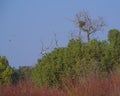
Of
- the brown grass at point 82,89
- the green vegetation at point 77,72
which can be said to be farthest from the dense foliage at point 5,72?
the brown grass at point 82,89

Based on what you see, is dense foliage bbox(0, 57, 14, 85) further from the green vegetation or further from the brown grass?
the brown grass

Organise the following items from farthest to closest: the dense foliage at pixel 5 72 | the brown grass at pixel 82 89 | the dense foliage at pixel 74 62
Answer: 1. the dense foliage at pixel 5 72
2. the dense foliage at pixel 74 62
3. the brown grass at pixel 82 89

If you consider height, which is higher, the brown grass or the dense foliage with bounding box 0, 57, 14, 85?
the dense foliage with bounding box 0, 57, 14, 85

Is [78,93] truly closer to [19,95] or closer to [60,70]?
[19,95]

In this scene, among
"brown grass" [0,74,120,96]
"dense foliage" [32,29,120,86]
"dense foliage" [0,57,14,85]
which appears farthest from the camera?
"dense foliage" [0,57,14,85]

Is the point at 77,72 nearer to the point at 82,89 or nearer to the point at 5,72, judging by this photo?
the point at 82,89

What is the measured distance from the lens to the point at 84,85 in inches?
394

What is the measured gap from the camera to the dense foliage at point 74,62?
41.2ft

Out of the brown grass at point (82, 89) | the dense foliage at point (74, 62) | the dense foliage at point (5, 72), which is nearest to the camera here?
the brown grass at point (82, 89)

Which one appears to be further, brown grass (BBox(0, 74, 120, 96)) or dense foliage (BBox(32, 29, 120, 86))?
dense foliage (BBox(32, 29, 120, 86))

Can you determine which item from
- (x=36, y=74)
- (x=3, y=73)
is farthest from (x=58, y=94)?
(x=3, y=73)

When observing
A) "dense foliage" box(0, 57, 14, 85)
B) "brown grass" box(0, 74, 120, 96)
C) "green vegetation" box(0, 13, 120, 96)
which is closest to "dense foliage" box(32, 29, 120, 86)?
"green vegetation" box(0, 13, 120, 96)

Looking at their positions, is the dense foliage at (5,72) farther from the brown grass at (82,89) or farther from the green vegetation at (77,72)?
the brown grass at (82,89)

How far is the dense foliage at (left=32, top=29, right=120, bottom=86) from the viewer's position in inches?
494
